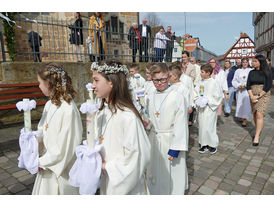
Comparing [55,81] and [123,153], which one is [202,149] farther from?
[55,81]

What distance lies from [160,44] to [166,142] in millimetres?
9573

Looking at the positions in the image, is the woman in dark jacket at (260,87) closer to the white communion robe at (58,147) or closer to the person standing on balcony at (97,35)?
the white communion robe at (58,147)

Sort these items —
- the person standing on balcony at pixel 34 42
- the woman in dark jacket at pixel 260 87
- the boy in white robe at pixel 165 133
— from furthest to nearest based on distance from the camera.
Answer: the person standing on balcony at pixel 34 42 → the woman in dark jacket at pixel 260 87 → the boy in white robe at pixel 165 133

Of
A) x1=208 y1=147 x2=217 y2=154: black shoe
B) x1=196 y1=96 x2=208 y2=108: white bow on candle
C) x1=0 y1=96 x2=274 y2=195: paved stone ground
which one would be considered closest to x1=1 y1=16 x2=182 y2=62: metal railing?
x1=0 y1=96 x2=274 y2=195: paved stone ground

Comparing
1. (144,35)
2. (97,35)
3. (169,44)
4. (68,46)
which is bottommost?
(68,46)

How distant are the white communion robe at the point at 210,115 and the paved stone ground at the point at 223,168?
31 cm

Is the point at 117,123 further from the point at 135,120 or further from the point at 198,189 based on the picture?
the point at 198,189

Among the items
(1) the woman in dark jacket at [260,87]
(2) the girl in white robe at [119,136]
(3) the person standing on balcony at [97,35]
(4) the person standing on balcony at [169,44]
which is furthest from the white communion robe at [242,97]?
(2) the girl in white robe at [119,136]

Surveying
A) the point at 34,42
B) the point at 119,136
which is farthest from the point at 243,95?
the point at 34,42

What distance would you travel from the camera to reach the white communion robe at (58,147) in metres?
2.01

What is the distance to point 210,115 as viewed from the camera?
16.0ft

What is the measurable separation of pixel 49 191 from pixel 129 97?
126cm

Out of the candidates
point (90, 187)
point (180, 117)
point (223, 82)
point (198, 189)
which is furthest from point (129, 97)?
point (223, 82)

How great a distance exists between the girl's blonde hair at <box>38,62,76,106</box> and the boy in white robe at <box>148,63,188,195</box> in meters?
1.10
